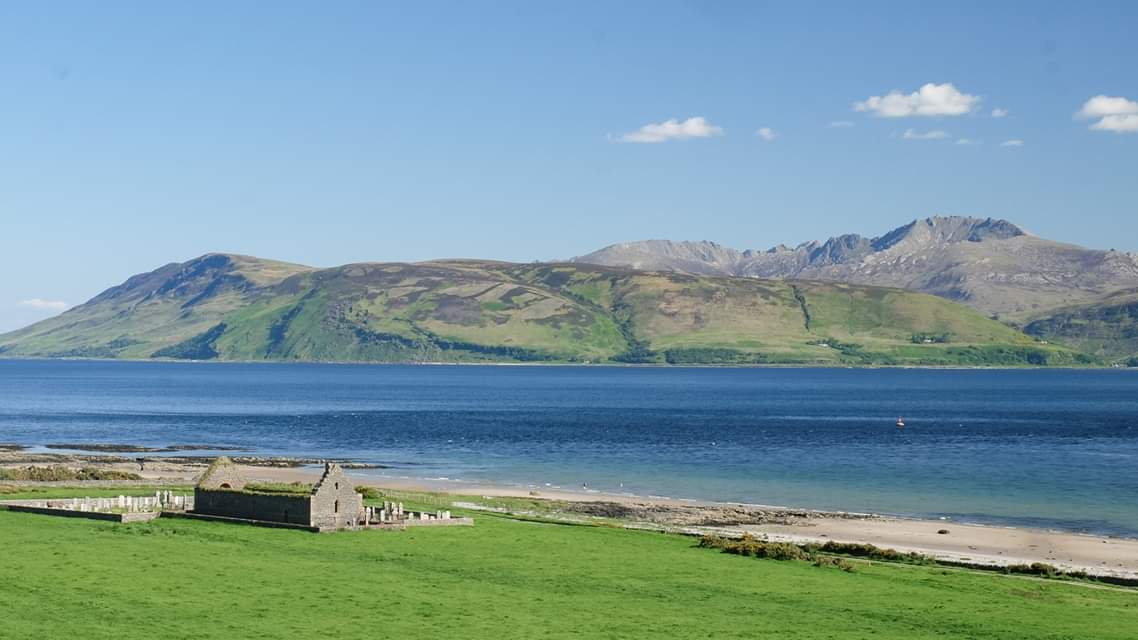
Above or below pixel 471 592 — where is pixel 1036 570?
below

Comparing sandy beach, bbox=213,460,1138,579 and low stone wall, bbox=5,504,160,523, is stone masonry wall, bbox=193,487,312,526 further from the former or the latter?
sandy beach, bbox=213,460,1138,579

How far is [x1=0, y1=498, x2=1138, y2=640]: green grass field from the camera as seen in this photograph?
46.4 metres

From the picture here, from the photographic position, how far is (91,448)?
6255 inches

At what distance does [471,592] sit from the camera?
53.4 meters

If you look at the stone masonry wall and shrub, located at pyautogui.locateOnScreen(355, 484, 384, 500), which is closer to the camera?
the stone masonry wall

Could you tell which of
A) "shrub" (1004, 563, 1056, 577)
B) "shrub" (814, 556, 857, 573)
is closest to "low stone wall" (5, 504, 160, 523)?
"shrub" (814, 556, 857, 573)

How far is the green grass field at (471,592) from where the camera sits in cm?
4638

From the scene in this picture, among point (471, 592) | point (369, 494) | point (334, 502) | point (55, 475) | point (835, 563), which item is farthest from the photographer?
point (55, 475)

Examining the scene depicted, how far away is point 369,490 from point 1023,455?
302 ft

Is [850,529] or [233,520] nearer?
[233,520]

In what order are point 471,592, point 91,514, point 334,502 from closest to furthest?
point 471,592 < point 334,502 < point 91,514

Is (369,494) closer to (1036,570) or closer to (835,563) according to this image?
(835,563)

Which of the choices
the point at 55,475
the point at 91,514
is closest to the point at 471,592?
the point at 91,514

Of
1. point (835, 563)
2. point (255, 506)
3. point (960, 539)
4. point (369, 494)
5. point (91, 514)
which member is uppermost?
point (255, 506)
